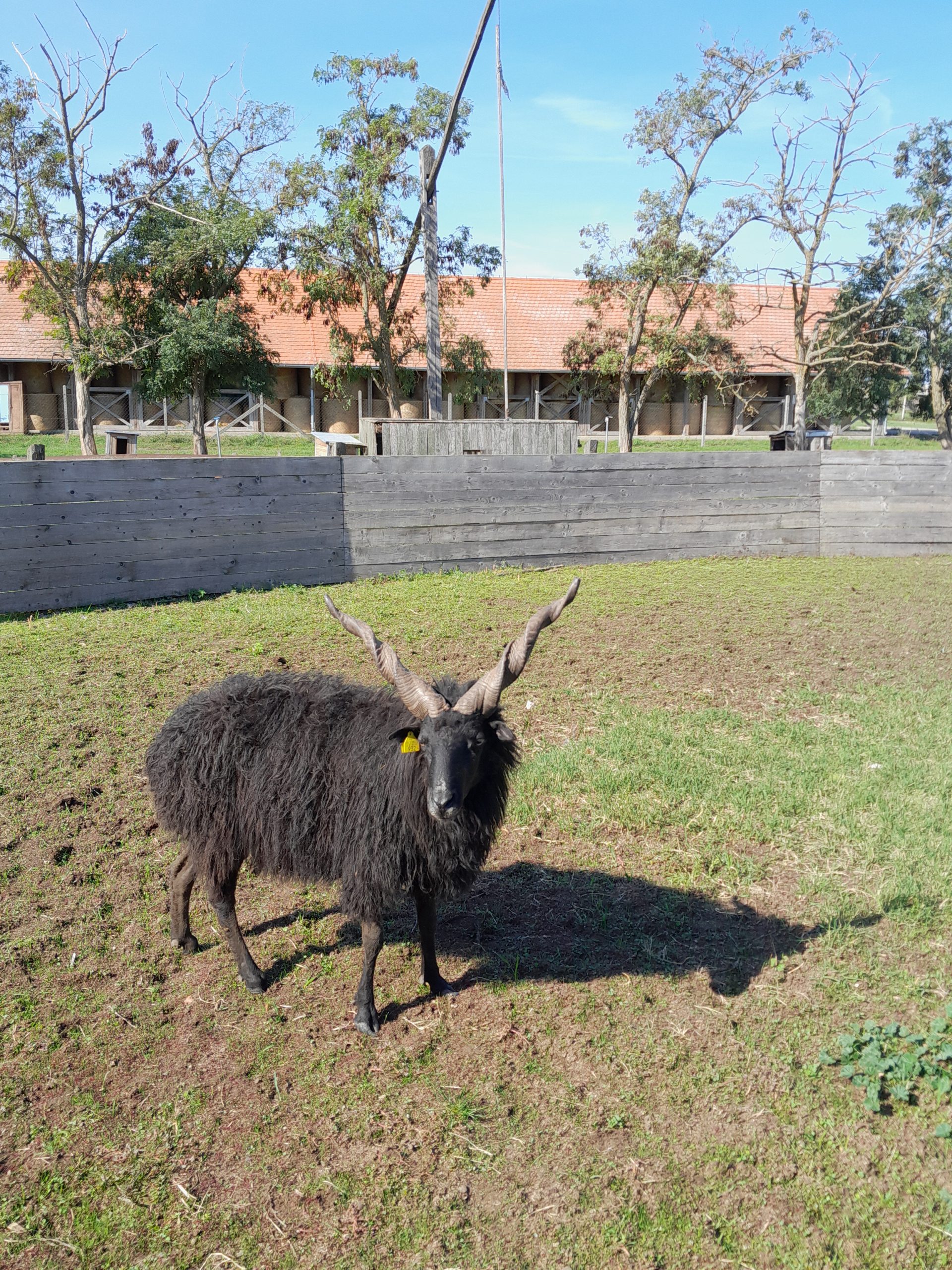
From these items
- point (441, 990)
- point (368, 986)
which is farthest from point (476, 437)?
point (368, 986)

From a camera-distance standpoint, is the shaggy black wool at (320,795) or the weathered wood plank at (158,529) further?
the weathered wood plank at (158,529)

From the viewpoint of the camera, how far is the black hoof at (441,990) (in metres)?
4.41

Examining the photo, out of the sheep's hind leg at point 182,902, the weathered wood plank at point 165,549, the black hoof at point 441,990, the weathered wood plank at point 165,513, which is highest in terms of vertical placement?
the weathered wood plank at point 165,513

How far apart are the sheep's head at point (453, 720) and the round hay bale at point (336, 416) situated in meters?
31.4

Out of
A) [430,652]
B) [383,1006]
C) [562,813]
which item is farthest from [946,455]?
[383,1006]

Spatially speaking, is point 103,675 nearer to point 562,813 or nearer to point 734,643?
point 562,813

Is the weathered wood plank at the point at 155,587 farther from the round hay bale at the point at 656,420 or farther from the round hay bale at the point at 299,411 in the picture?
the round hay bale at the point at 656,420

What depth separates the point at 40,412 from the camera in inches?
1307

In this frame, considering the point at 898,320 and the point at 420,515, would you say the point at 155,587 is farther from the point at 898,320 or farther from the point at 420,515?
the point at 898,320

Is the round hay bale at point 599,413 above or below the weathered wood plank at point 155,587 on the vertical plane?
above

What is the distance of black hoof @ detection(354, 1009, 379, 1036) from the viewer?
4.10m

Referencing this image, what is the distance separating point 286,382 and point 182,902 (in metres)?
32.0

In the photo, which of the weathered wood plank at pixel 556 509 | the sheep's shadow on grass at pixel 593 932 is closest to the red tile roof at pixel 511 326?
the weathered wood plank at pixel 556 509

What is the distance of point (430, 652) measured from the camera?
28.1 feet
